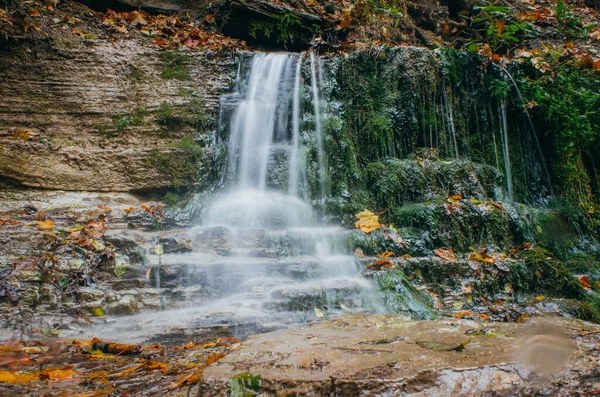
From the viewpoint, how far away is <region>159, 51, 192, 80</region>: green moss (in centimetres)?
625

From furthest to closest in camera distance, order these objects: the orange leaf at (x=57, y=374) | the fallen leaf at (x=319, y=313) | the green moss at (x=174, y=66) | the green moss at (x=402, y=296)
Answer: the green moss at (x=174, y=66), the green moss at (x=402, y=296), the fallen leaf at (x=319, y=313), the orange leaf at (x=57, y=374)

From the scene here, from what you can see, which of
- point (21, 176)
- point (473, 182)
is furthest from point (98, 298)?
point (473, 182)

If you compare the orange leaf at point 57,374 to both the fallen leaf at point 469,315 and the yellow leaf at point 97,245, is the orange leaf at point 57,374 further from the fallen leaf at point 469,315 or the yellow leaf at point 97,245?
the fallen leaf at point 469,315

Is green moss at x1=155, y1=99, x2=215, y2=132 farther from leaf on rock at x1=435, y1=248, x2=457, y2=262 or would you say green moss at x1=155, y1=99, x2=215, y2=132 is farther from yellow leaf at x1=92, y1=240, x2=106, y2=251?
leaf on rock at x1=435, y1=248, x2=457, y2=262

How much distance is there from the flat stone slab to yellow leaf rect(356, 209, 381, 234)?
2.81 meters

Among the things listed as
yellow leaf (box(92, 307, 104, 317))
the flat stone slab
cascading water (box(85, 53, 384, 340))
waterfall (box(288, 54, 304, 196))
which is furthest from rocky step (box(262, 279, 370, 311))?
waterfall (box(288, 54, 304, 196))

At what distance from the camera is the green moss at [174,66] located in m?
6.25

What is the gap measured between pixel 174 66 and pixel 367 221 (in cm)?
400

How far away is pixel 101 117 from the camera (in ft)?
18.9

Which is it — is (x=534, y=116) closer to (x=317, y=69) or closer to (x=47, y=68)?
(x=317, y=69)

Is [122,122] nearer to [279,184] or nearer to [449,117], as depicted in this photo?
[279,184]

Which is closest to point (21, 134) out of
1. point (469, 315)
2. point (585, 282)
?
point (469, 315)

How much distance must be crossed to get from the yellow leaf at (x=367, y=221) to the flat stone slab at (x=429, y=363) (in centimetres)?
281

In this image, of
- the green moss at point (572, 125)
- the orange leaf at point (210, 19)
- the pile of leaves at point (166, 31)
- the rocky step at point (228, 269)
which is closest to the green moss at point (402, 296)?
the rocky step at point (228, 269)
